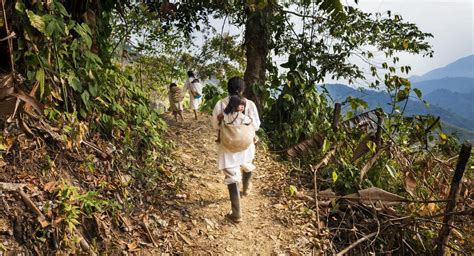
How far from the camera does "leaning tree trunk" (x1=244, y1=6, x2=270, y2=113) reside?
7.77m

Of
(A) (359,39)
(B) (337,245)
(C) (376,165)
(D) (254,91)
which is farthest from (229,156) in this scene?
(A) (359,39)

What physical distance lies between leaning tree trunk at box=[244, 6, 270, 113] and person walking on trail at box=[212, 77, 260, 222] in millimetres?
3879

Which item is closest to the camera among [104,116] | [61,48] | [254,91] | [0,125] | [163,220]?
[0,125]

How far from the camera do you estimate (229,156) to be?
161 inches

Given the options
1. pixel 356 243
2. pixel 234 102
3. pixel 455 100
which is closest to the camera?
pixel 234 102

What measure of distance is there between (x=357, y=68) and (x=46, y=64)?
23.5 ft

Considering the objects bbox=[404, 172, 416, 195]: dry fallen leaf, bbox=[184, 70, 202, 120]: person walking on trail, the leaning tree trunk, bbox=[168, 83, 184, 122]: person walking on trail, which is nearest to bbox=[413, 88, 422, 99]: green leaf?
bbox=[404, 172, 416, 195]: dry fallen leaf

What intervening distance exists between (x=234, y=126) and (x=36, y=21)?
6.80ft

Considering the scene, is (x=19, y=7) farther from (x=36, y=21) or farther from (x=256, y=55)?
(x=256, y=55)

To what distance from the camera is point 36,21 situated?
296 cm

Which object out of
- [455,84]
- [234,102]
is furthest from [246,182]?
[455,84]

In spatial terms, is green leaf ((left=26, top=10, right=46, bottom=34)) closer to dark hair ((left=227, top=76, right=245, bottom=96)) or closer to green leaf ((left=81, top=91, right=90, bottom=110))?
green leaf ((left=81, top=91, right=90, bottom=110))

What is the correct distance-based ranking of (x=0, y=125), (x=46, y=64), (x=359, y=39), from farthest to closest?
(x=359, y=39) → (x=46, y=64) → (x=0, y=125)

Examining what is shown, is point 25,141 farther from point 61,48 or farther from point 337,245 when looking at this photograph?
point 337,245
